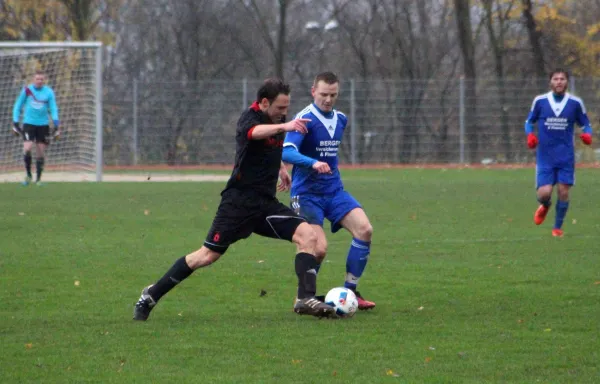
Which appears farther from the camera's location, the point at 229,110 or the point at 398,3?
the point at 398,3

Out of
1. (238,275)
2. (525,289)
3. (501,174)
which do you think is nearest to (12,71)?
(501,174)

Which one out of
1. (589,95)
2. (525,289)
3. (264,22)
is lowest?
(525,289)

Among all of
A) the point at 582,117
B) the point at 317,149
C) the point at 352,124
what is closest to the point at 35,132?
the point at 582,117

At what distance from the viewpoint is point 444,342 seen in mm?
6398

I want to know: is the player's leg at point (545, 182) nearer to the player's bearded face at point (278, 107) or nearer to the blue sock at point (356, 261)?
the blue sock at point (356, 261)

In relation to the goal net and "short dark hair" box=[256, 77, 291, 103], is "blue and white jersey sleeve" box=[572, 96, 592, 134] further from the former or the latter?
the goal net

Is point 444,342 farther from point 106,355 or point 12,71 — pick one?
point 12,71

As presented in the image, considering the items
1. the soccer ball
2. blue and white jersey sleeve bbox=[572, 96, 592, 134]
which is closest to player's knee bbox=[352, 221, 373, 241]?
the soccer ball

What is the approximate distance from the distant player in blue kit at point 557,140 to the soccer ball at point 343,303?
235 inches

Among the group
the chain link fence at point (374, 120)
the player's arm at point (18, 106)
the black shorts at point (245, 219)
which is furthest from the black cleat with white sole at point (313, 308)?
the chain link fence at point (374, 120)

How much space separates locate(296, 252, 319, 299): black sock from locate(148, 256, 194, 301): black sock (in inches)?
29.0

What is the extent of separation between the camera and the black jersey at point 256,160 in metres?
7.22

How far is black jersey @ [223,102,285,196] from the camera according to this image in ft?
23.7

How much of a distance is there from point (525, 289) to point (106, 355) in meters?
3.73
